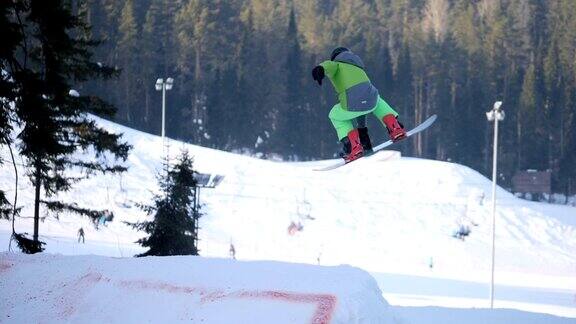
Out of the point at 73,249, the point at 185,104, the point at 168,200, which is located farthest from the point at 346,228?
the point at 185,104

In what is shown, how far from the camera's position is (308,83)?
6244cm

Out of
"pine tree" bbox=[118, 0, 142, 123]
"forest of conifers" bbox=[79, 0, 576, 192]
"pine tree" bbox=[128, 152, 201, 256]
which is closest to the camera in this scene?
"pine tree" bbox=[128, 152, 201, 256]

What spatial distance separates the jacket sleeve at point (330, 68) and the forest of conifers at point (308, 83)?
165ft

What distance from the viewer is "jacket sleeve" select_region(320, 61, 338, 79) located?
22.1 feet

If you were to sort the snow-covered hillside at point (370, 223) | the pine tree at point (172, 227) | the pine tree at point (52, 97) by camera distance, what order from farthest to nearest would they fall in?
the snow-covered hillside at point (370, 223) → the pine tree at point (172, 227) → the pine tree at point (52, 97)

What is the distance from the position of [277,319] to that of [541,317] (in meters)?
5.87

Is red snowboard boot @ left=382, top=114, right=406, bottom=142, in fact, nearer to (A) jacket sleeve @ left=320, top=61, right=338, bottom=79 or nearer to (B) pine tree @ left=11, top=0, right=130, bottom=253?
(A) jacket sleeve @ left=320, top=61, right=338, bottom=79

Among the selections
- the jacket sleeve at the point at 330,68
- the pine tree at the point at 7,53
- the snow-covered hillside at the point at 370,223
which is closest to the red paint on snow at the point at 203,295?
the jacket sleeve at the point at 330,68

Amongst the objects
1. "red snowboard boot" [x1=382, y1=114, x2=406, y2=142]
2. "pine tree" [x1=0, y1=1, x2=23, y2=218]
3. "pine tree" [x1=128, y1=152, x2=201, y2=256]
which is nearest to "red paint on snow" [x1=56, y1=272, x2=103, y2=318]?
"red snowboard boot" [x1=382, y1=114, x2=406, y2=142]

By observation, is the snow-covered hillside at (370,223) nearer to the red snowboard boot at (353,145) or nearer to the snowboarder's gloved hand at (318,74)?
the red snowboard boot at (353,145)

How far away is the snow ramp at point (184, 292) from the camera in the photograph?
603 centimetres

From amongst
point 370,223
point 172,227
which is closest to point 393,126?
point 172,227

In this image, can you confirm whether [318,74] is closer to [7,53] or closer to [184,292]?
[184,292]

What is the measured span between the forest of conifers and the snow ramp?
1980 inches
